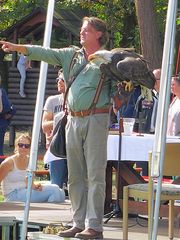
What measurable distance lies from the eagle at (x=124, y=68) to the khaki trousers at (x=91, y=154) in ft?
1.05

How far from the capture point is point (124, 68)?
8062mm

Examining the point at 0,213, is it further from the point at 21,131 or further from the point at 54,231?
the point at 21,131

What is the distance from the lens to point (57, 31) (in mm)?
24797


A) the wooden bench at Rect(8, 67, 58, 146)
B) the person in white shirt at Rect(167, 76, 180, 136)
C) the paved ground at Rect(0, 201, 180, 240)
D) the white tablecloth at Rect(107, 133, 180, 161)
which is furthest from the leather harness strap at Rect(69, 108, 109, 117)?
the wooden bench at Rect(8, 67, 58, 146)

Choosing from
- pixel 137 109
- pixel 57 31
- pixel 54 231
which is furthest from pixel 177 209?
pixel 57 31

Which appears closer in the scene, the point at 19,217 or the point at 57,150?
the point at 57,150

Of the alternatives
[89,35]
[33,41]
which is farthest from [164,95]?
[33,41]

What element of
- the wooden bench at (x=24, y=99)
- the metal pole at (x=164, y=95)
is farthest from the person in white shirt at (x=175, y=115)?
the wooden bench at (x=24, y=99)

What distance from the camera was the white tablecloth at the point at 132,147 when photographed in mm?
9438

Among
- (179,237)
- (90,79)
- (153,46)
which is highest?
(153,46)

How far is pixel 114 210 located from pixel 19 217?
1005mm

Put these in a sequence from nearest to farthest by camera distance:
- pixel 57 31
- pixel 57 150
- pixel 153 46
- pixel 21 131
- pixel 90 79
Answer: pixel 90 79 < pixel 57 150 < pixel 153 46 < pixel 57 31 < pixel 21 131

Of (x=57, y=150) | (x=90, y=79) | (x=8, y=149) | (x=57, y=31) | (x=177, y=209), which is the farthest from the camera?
(x=57, y=31)

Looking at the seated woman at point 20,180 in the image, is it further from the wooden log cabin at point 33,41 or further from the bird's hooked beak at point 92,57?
the wooden log cabin at point 33,41
